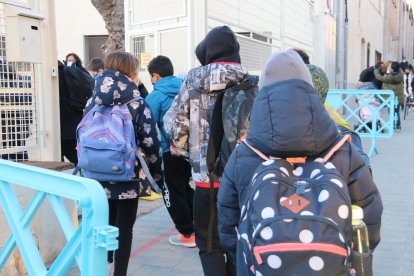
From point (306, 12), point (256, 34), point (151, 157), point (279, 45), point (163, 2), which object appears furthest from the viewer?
point (306, 12)

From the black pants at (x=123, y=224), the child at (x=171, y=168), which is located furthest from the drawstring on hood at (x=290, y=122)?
the child at (x=171, y=168)

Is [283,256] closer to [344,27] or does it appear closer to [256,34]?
[256,34]

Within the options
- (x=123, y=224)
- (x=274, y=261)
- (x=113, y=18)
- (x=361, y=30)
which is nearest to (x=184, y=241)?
(x=123, y=224)

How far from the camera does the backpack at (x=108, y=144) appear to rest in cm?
318

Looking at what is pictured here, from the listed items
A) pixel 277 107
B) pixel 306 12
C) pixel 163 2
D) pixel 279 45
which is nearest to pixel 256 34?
pixel 279 45

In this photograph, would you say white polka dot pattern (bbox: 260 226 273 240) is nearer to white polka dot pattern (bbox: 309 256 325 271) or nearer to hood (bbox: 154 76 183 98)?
white polka dot pattern (bbox: 309 256 325 271)

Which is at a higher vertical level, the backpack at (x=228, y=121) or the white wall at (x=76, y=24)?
the white wall at (x=76, y=24)

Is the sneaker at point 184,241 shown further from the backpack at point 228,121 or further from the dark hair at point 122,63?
the dark hair at point 122,63

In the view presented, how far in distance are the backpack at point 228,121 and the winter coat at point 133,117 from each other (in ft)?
1.57

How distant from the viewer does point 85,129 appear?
329 centimetres

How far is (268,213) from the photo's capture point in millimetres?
1725

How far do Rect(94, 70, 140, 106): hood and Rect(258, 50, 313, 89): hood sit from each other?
1.41 m

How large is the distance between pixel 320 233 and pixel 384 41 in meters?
35.3

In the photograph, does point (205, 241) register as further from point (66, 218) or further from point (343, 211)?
point (343, 211)
